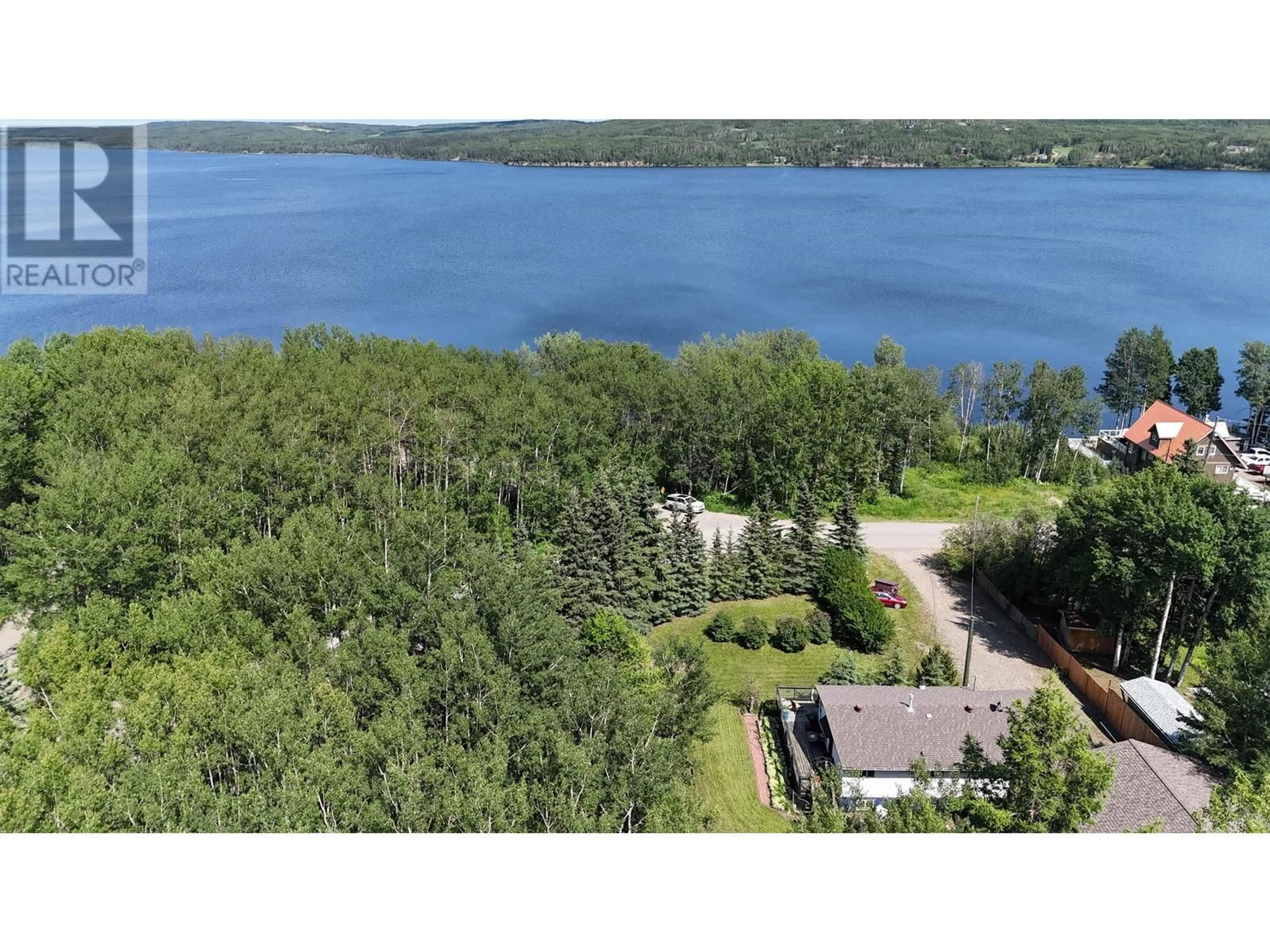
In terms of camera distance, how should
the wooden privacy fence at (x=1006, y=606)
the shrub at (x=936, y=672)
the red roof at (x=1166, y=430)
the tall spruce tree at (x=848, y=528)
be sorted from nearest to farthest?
1. the shrub at (x=936, y=672)
2. the wooden privacy fence at (x=1006, y=606)
3. the tall spruce tree at (x=848, y=528)
4. the red roof at (x=1166, y=430)

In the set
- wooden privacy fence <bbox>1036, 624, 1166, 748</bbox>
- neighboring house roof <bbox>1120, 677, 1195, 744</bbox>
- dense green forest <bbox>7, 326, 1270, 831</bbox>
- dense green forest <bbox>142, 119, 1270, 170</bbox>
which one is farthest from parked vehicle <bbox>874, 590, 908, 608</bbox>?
dense green forest <bbox>142, 119, 1270, 170</bbox>

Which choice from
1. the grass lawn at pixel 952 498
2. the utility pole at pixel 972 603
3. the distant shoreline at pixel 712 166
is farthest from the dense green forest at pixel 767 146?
the utility pole at pixel 972 603

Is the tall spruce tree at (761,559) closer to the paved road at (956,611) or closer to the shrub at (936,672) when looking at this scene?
the paved road at (956,611)

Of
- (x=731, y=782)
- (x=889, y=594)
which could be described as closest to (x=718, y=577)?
(x=889, y=594)

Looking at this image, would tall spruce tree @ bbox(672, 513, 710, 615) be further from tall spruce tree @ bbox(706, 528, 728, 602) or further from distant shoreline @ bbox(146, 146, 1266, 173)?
distant shoreline @ bbox(146, 146, 1266, 173)

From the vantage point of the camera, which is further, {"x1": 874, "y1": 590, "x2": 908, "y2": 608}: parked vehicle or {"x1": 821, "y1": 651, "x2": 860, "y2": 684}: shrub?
{"x1": 874, "y1": 590, "x2": 908, "y2": 608}: parked vehicle

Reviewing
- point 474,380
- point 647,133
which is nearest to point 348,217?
point 647,133
